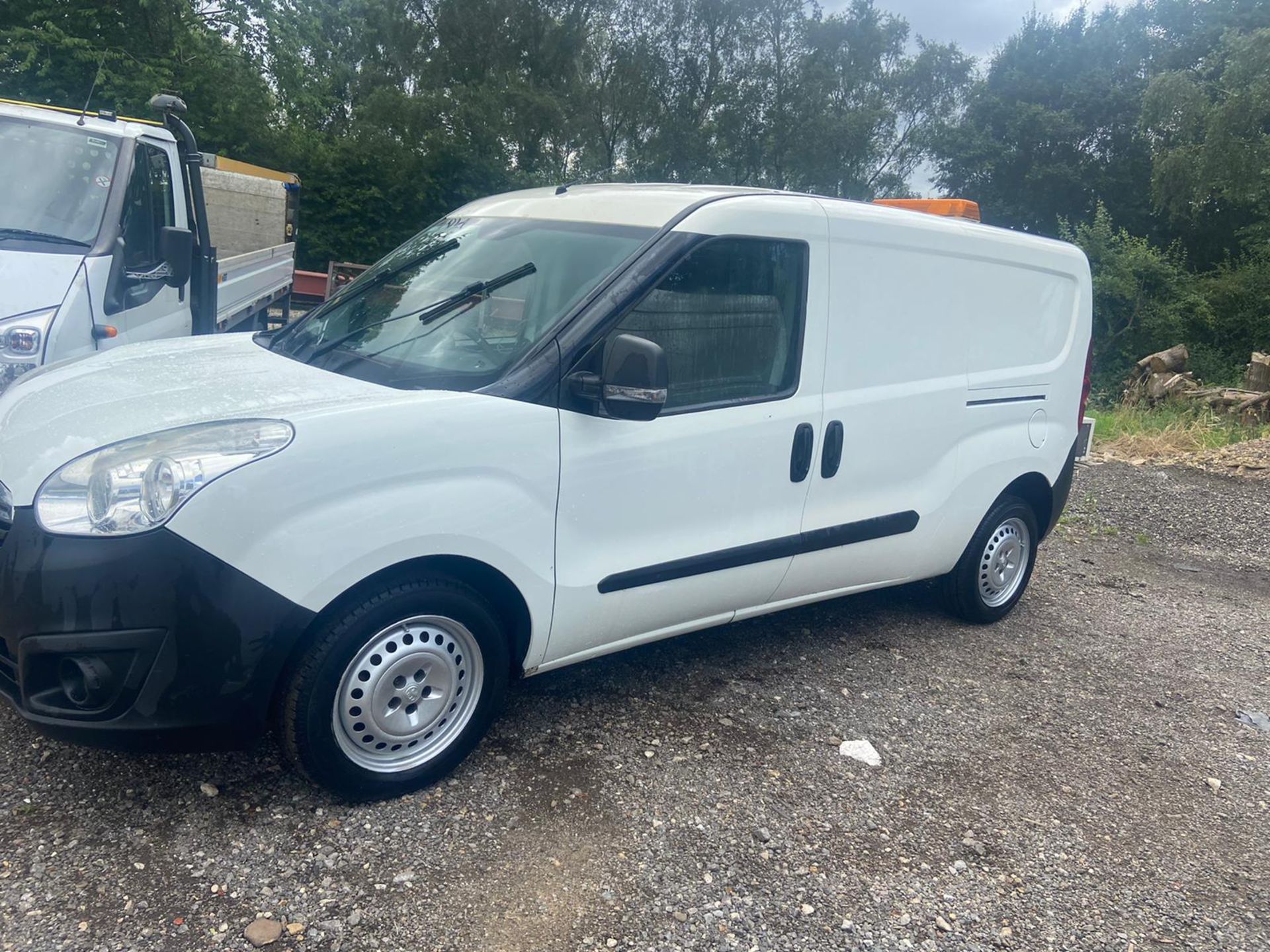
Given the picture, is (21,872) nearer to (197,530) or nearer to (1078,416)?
(197,530)

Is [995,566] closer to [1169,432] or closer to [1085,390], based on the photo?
[1085,390]

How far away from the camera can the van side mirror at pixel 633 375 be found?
2984 millimetres

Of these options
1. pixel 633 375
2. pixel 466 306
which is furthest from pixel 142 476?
pixel 633 375

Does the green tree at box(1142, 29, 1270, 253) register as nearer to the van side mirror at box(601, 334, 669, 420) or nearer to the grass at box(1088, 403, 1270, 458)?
the grass at box(1088, 403, 1270, 458)

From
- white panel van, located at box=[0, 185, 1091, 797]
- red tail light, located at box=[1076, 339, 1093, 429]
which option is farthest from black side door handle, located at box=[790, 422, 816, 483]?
red tail light, located at box=[1076, 339, 1093, 429]

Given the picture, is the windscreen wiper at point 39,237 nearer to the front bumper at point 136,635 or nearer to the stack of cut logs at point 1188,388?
the front bumper at point 136,635

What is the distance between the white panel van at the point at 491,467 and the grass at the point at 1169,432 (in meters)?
7.33

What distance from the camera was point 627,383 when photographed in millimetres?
3012

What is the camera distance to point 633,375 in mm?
2996

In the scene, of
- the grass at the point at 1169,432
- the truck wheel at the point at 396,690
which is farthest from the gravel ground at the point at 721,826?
A: the grass at the point at 1169,432

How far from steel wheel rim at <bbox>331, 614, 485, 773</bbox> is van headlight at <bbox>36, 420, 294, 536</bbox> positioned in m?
0.65

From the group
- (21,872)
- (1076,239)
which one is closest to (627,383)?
(21,872)

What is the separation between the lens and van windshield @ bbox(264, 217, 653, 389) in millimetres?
3189

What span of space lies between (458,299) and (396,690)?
4.43 ft
